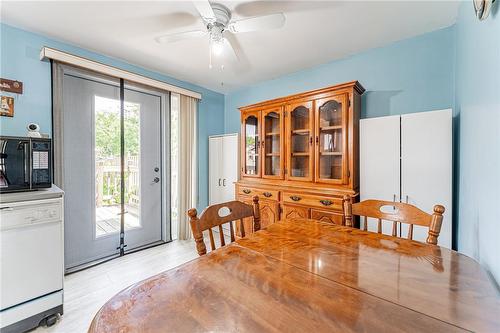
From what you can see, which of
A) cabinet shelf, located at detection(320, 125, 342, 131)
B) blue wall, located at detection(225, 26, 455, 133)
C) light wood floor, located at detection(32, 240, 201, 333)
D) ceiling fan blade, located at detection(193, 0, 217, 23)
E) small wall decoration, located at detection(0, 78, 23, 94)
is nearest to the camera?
ceiling fan blade, located at detection(193, 0, 217, 23)

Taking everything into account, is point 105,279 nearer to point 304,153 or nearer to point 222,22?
→ point 304,153

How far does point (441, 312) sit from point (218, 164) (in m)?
3.22

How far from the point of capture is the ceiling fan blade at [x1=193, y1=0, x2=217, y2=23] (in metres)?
1.38

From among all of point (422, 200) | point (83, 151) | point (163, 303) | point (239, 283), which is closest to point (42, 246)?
point (83, 151)

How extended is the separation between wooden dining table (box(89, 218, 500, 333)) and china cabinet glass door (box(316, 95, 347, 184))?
137cm

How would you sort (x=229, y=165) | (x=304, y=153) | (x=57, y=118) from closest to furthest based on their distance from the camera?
(x=57, y=118), (x=304, y=153), (x=229, y=165)

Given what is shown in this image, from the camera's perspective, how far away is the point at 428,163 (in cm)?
187

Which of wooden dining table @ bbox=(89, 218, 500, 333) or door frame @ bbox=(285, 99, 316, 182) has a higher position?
door frame @ bbox=(285, 99, 316, 182)

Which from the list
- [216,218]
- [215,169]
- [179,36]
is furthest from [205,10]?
[215,169]

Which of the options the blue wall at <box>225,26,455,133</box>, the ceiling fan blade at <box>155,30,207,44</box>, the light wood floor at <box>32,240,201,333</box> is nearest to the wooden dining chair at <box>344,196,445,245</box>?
the blue wall at <box>225,26,455,133</box>

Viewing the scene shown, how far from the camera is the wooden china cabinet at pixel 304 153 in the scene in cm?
227

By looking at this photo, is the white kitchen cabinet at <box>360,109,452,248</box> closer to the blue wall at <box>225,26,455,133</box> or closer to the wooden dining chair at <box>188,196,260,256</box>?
the blue wall at <box>225,26,455,133</box>

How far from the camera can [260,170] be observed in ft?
9.86

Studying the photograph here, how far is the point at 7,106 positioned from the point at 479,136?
3.44 metres
